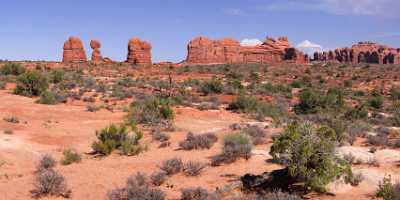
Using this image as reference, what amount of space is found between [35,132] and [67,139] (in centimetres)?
162

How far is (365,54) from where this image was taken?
108 meters

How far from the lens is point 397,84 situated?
152ft

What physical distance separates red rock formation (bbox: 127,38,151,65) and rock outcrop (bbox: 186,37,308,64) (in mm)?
16924

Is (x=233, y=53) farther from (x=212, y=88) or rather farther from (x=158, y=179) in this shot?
(x=158, y=179)

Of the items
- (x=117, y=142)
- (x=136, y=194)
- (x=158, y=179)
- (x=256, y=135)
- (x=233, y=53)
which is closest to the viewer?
(x=136, y=194)

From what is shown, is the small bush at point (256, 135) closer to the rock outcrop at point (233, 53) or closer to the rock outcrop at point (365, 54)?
the rock outcrop at point (233, 53)

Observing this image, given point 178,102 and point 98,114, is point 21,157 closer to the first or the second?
point 98,114

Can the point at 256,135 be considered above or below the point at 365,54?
below

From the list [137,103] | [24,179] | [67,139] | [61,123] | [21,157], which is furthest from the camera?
[137,103]

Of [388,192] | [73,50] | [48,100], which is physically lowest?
[388,192]

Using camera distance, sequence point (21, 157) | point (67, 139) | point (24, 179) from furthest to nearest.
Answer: point (67, 139) → point (21, 157) → point (24, 179)

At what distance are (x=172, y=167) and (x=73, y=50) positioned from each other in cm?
7486

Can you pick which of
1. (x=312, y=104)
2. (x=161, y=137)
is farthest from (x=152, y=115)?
(x=312, y=104)

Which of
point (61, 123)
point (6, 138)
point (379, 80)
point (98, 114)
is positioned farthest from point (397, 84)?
point (6, 138)
